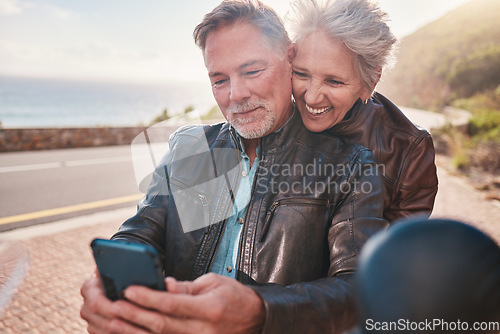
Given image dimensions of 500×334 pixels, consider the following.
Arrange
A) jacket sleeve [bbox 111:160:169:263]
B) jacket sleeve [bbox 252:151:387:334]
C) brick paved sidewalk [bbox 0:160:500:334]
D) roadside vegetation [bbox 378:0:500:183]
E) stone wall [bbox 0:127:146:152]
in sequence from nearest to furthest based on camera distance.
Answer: jacket sleeve [bbox 252:151:387:334]
jacket sleeve [bbox 111:160:169:263]
brick paved sidewalk [bbox 0:160:500:334]
roadside vegetation [bbox 378:0:500:183]
stone wall [bbox 0:127:146:152]

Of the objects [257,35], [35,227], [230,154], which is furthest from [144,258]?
[35,227]

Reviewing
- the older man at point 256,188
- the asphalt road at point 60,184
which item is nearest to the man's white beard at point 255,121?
the older man at point 256,188

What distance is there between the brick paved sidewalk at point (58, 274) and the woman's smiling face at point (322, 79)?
161 centimetres

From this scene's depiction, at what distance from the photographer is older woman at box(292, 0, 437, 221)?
168 centimetres

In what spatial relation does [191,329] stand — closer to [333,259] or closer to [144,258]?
[144,258]

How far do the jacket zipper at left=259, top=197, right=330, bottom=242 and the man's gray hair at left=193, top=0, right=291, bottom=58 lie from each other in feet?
2.24

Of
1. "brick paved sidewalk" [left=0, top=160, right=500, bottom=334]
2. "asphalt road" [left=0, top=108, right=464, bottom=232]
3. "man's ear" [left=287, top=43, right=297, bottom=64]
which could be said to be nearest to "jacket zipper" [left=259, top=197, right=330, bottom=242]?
"man's ear" [left=287, top=43, right=297, bottom=64]

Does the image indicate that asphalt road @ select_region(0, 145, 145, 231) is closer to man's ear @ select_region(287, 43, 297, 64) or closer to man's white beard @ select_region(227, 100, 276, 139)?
man's white beard @ select_region(227, 100, 276, 139)

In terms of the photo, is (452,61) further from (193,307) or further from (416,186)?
(193,307)

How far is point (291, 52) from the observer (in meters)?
1.75

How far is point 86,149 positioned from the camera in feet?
30.3

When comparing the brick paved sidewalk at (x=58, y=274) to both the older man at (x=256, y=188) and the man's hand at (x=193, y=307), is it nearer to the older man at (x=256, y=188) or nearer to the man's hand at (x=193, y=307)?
the older man at (x=256, y=188)

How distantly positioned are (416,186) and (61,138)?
362 inches

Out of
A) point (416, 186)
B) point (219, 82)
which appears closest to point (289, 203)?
point (219, 82)
